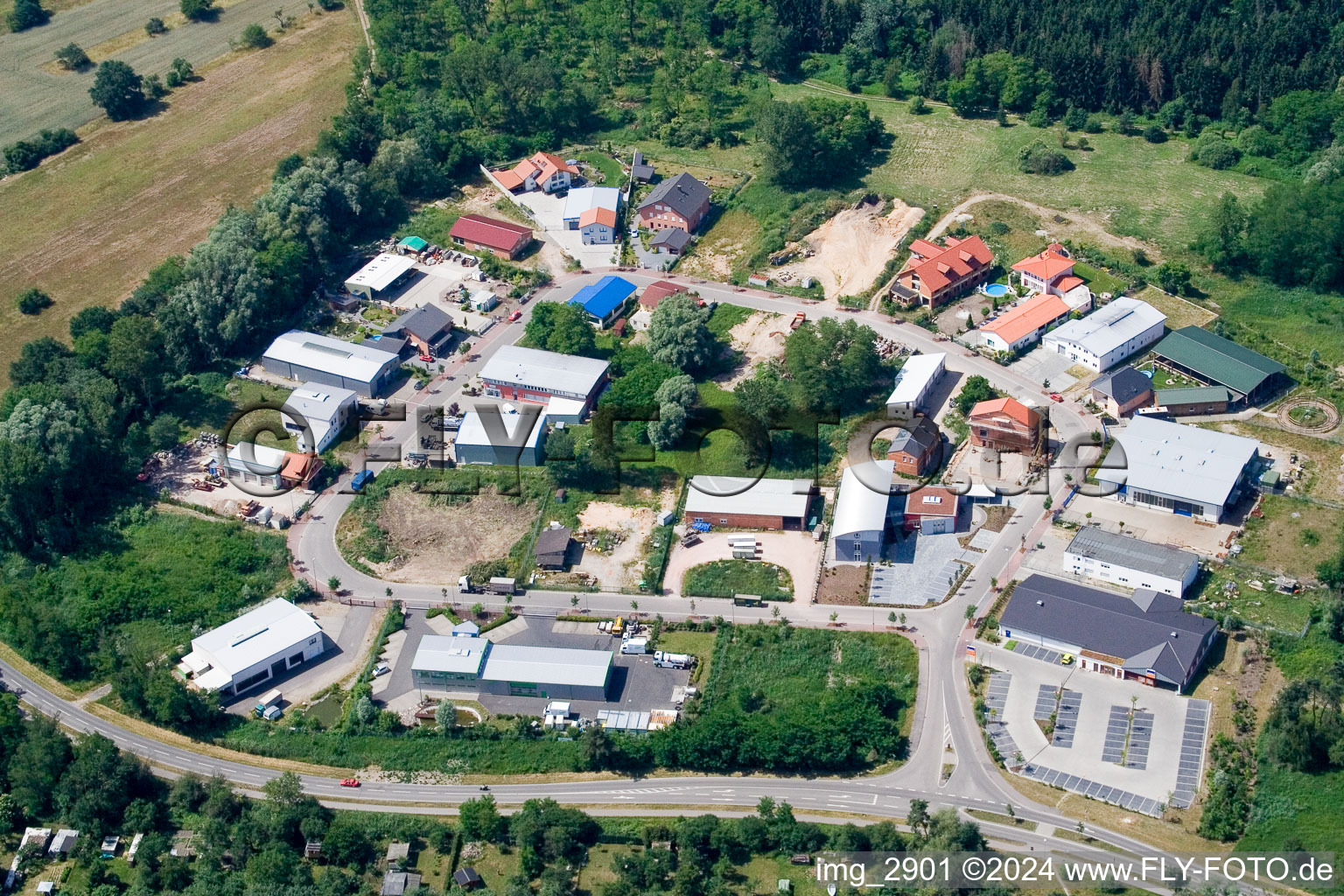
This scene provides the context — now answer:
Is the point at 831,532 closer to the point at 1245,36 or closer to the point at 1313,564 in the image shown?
the point at 1313,564

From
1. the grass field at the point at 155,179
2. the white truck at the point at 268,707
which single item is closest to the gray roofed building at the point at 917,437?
the white truck at the point at 268,707

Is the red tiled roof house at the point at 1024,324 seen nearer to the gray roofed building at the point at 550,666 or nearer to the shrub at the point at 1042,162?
the shrub at the point at 1042,162

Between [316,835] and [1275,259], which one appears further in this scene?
[1275,259]

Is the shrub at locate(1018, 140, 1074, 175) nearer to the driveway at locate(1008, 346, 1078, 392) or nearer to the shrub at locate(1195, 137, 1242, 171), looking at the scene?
the shrub at locate(1195, 137, 1242, 171)

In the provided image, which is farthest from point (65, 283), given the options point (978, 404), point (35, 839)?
point (978, 404)

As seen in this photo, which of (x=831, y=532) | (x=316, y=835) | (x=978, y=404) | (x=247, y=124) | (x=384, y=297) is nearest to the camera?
(x=316, y=835)
